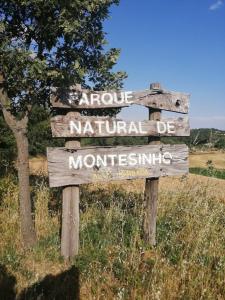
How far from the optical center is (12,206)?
6.85 metres

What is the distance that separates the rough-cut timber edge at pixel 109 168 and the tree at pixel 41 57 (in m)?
0.76

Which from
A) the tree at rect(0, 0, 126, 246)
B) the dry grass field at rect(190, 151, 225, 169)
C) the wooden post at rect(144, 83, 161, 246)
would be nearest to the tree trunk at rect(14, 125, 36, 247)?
the tree at rect(0, 0, 126, 246)

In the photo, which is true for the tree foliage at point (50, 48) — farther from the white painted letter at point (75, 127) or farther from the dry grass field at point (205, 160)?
the dry grass field at point (205, 160)

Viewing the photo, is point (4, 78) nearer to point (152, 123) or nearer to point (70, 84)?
point (70, 84)

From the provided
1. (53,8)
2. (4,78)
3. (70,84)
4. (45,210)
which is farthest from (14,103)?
(45,210)

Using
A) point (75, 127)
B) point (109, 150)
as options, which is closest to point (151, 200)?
point (109, 150)

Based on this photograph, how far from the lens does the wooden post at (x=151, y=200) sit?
5.44 metres

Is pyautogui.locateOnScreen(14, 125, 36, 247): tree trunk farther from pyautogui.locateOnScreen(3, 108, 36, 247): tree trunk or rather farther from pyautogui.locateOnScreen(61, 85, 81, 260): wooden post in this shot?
pyautogui.locateOnScreen(61, 85, 81, 260): wooden post

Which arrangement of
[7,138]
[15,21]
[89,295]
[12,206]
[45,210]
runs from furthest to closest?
[7,138] < [12,206] < [45,210] < [15,21] < [89,295]

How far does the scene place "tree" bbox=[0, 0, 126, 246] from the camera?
15.8 ft

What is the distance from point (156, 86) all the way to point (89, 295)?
2994 mm

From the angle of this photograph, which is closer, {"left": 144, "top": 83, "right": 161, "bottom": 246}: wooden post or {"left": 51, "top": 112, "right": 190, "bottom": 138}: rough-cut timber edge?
{"left": 51, "top": 112, "right": 190, "bottom": 138}: rough-cut timber edge

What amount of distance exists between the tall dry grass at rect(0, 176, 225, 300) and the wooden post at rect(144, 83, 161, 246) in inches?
6.0

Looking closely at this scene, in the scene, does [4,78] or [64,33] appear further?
[4,78]
